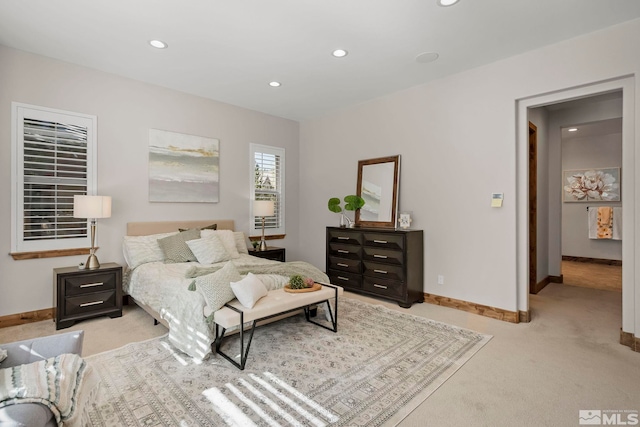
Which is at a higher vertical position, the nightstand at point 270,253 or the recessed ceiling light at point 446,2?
the recessed ceiling light at point 446,2

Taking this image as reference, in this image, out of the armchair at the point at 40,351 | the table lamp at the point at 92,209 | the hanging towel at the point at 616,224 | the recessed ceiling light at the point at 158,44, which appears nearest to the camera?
the armchair at the point at 40,351

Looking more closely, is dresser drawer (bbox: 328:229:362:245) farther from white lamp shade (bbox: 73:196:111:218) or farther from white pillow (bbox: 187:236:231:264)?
white lamp shade (bbox: 73:196:111:218)

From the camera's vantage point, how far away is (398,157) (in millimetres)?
4562

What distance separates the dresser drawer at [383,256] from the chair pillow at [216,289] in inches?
84.7

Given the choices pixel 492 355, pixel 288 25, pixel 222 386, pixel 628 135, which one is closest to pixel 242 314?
pixel 222 386

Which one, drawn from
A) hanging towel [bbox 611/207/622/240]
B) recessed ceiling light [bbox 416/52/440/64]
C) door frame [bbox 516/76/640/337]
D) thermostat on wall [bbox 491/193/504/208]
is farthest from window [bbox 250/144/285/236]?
hanging towel [bbox 611/207/622/240]

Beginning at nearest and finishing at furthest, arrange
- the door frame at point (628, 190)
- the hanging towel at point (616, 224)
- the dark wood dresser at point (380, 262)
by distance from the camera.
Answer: the door frame at point (628, 190)
the dark wood dresser at point (380, 262)
the hanging towel at point (616, 224)

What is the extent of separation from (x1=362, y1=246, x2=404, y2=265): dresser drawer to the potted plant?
1.92 feet

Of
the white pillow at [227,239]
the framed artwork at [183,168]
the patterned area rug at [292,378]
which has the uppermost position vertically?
the framed artwork at [183,168]

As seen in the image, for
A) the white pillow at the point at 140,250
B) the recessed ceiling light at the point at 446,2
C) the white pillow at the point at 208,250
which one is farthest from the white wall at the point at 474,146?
the white pillow at the point at 140,250

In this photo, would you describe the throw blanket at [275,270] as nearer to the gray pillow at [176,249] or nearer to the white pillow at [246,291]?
the white pillow at [246,291]

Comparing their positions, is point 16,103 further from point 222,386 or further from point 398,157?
point 398,157

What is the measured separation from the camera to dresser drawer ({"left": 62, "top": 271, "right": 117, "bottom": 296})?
334cm

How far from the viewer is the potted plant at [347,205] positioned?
4770 mm
